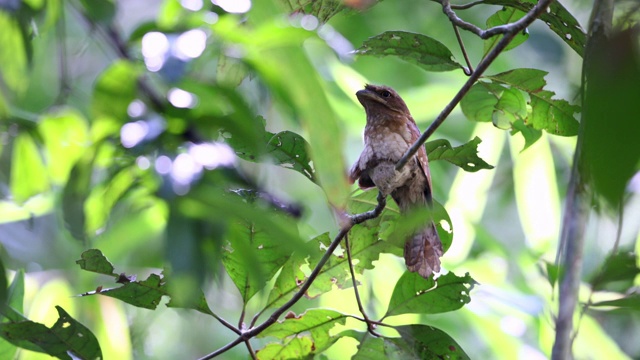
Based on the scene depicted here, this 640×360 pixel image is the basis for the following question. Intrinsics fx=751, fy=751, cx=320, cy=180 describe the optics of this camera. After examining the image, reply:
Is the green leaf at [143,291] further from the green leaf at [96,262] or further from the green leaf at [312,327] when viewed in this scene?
the green leaf at [312,327]

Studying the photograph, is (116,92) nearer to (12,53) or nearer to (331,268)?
(12,53)

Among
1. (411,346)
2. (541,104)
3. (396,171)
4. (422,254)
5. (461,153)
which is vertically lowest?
(411,346)

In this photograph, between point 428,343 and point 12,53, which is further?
point 428,343

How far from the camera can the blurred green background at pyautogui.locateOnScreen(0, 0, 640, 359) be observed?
3.85ft

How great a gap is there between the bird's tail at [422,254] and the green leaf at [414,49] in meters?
0.47

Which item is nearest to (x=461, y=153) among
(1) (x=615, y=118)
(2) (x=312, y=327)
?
(2) (x=312, y=327)

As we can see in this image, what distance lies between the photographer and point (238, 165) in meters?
1.35

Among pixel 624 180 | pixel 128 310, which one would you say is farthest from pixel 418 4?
pixel 624 180

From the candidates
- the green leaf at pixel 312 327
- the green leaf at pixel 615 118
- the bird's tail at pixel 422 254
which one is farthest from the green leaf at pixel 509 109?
the green leaf at pixel 615 118

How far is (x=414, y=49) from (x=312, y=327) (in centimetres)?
81

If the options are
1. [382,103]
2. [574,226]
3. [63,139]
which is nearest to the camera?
[574,226]

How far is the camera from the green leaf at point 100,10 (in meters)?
1.35

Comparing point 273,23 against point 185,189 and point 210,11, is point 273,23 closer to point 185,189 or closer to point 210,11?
point 185,189

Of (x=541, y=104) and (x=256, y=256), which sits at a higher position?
(x=541, y=104)
